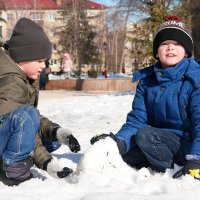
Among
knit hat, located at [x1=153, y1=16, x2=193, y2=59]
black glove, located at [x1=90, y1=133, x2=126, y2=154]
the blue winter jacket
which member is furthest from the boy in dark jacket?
knit hat, located at [x1=153, y1=16, x2=193, y2=59]

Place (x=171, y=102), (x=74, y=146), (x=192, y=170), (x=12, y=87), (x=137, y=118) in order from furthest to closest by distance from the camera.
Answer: (x=137, y=118) < (x=171, y=102) < (x=74, y=146) < (x=12, y=87) < (x=192, y=170)

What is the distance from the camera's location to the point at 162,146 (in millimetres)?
2398

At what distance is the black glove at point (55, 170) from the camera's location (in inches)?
85.5

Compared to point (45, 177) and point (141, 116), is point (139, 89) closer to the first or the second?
point (141, 116)

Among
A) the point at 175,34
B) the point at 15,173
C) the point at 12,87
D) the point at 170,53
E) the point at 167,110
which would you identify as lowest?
the point at 15,173

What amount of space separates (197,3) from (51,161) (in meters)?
21.1

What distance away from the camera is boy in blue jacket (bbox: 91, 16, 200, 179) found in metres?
2.35

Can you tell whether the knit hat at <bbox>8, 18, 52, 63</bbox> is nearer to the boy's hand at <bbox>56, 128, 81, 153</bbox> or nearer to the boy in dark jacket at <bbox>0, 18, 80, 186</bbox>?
the boy in dark jacket at <bbox>0, 18, 80, 186</bbox>

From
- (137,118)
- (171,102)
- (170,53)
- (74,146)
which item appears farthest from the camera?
(137,118)

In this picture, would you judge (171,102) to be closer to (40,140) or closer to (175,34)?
(175,34)

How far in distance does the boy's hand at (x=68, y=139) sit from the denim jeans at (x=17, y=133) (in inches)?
7.9

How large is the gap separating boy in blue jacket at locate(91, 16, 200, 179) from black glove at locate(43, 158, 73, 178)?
0.75 ft

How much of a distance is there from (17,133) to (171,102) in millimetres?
842

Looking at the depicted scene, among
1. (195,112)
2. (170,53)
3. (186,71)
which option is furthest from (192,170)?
(170,53)
